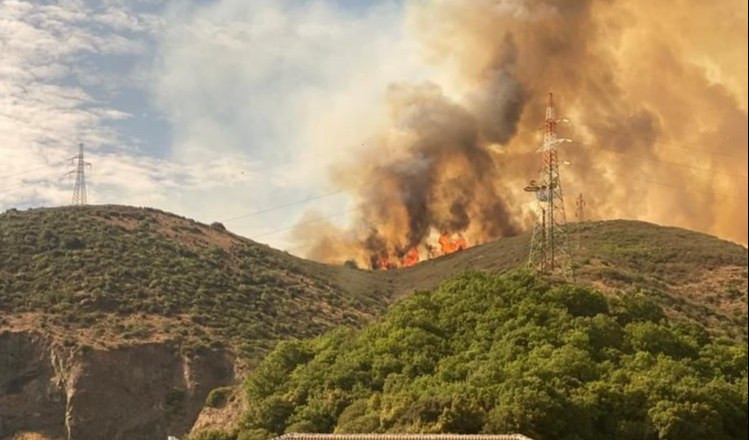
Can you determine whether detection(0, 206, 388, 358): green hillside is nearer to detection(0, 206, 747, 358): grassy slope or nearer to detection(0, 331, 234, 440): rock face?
detection(0, 206, 747, 358): grassy slope

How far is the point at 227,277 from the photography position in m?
95.6

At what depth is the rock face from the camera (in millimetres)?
69938

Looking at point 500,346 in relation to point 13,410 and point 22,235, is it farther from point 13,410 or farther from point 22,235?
point 22,235

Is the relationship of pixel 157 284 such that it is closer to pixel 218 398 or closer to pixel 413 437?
pixel 218 398

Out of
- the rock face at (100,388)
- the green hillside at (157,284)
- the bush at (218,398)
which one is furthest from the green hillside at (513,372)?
the green hillside at (157,284)

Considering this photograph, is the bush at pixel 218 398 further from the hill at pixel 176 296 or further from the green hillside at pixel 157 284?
the green hillside at pixel 157 284

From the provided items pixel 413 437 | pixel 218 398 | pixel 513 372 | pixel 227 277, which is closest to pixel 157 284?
pixel 227 277

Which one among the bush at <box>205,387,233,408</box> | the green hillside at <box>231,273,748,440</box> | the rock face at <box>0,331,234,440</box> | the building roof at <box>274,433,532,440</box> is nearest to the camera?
the building roof at <box>274,433,532,440</box>

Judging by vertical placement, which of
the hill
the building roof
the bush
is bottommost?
the building roof

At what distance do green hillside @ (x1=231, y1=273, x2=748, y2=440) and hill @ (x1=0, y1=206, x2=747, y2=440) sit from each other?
11.7 m

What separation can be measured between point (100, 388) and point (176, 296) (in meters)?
15.3

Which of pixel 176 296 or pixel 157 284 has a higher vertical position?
pixel 157 284

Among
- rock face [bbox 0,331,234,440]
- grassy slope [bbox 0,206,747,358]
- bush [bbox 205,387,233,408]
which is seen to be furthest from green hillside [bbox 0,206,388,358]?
bush [bbox 205,387,233,408]

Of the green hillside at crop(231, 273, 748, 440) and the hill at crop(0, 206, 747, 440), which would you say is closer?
the green hillside at crop(231, 273, 748, 440)
